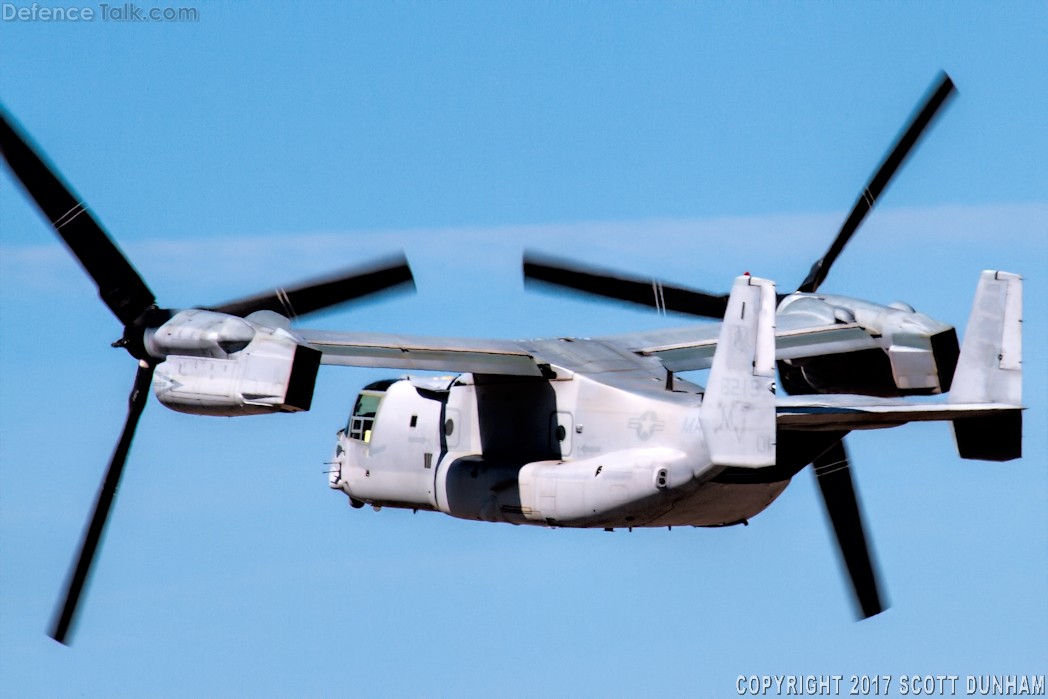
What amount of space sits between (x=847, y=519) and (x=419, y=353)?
10062mm

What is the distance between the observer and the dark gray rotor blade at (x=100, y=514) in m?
35.3

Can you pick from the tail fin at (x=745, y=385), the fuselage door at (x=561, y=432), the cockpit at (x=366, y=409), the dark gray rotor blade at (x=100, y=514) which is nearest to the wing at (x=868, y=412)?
the tail fin at (x=745, y=385)

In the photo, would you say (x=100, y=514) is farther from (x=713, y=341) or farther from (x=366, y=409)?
(x=713, y=341)

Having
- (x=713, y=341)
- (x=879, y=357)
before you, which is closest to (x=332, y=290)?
(x=713, y=341)

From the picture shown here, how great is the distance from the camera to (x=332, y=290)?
35.5m

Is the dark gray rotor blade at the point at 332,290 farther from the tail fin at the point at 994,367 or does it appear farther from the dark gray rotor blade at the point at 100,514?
the tail fin at the point at 994,367

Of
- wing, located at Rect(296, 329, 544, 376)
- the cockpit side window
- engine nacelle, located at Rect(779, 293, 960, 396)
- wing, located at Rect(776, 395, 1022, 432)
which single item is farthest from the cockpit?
wing, located at Rect(776, 395, 1022, 432)

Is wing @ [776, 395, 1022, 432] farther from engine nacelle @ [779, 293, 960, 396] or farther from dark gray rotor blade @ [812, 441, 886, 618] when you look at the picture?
dark gray rotor blade @ [812, 441, 886, 618]

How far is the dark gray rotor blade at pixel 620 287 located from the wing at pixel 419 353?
3.51 meters

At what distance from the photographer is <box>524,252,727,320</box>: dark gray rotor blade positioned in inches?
1468

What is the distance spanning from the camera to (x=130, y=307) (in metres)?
34.7

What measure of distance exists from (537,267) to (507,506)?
5587 mm

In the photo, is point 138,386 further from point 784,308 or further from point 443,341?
point 784,308

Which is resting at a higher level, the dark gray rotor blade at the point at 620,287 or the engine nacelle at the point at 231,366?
the dark gray rotor blade at the point at 620,287
